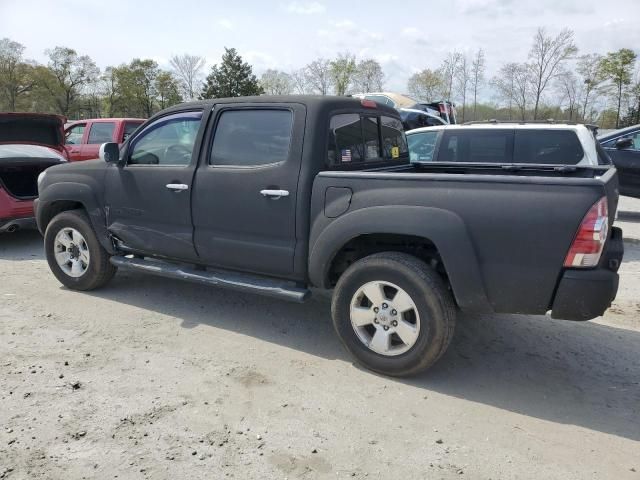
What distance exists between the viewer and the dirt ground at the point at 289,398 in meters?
2.72

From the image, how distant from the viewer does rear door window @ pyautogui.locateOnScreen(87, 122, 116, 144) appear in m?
11.8

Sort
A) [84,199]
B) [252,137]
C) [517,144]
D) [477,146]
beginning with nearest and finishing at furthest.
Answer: [252,137], [84,199], [517,144], [477,146]

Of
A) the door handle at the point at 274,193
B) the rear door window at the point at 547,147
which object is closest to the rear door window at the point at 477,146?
the rear door window at the point at 547,147

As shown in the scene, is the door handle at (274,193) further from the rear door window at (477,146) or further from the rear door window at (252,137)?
the rear door window at (477,146)

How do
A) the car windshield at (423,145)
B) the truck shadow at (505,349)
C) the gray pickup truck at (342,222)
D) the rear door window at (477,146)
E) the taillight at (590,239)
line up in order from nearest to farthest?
the taillight at (590,239), the gray pickup truck at (342,222), the truck shadow at (505,349), the rear door window at (477,146), the car windshield at (423,145)

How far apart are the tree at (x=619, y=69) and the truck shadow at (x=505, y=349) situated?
35496mm

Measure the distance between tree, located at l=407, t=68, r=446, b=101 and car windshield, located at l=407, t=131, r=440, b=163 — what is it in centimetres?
3631

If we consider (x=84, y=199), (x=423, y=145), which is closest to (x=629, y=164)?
(x=423, y=145)

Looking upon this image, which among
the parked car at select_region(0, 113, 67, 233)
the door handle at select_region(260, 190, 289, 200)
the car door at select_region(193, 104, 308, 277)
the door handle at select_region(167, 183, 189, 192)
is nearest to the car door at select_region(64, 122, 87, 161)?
the parked car at select_region(0, 113, 67, 233)

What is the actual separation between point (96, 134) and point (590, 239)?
11562 mm

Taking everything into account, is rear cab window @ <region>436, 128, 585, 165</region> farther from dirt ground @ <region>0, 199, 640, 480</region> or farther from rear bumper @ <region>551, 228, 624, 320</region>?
rear bumper @ <region>551, 228, 624, 320</region>

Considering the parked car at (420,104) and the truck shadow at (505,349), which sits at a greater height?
the parked car at (420,104)

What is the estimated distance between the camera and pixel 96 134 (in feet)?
39.4

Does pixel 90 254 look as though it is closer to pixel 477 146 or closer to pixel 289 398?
pixel 289 398
